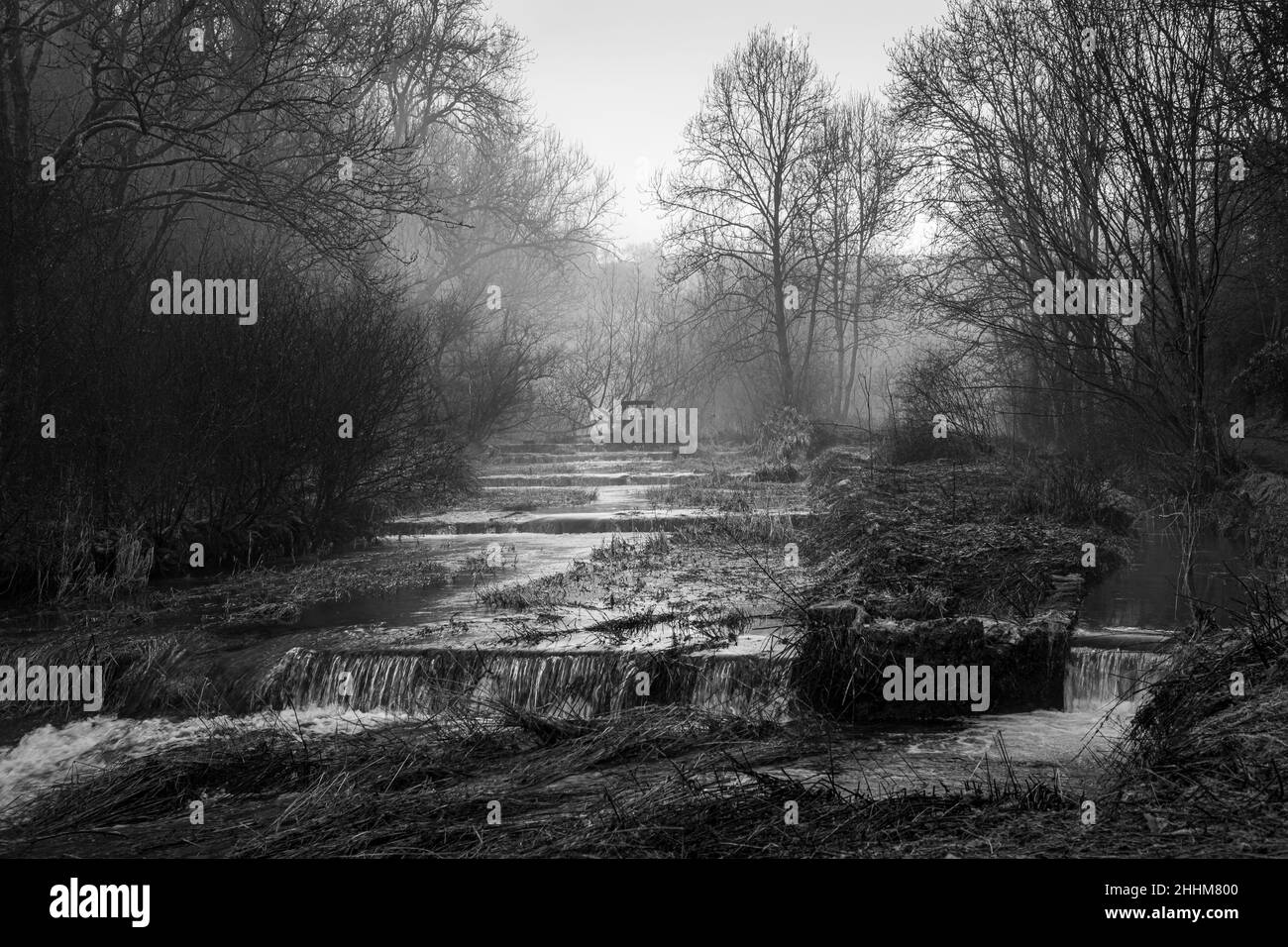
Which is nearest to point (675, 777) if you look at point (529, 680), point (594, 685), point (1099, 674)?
point (594, 685)

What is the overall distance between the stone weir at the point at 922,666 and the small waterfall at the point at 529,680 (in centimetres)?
37

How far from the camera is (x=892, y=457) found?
65.8ft

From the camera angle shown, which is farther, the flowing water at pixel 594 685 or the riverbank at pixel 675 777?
the flowing water at pixel 594 685

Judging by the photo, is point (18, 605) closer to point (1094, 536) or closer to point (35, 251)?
point (35, 251)

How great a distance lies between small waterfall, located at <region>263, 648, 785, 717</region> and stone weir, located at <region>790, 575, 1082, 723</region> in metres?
0.37

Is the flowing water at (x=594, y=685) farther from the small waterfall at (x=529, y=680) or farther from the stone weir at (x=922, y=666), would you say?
the stone weir at (x=922, y=666)

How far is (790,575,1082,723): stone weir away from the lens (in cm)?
701

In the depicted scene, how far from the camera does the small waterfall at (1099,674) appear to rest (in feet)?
24.2

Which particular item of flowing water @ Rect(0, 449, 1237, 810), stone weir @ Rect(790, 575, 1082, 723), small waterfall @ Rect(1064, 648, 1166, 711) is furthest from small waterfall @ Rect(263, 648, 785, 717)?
small waterfall @ Rect(1064, 648, 1166, 711)

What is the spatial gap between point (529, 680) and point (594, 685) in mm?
502

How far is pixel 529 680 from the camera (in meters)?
7.84

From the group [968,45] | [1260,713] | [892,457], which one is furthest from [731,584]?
[968,45]

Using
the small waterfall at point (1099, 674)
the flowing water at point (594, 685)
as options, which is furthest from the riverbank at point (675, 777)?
the small waterfall at point (1099, 674)
